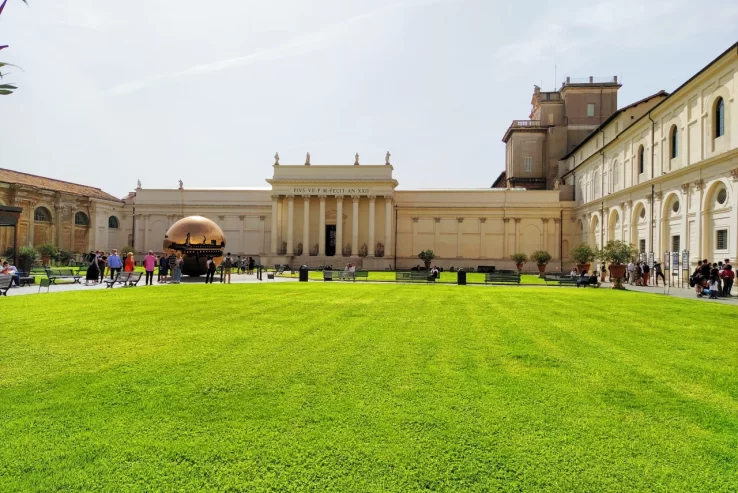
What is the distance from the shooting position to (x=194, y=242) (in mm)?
27078

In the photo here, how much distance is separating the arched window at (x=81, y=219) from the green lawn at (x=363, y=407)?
51.0 metres

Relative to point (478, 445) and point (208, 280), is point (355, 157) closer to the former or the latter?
point (208, 280)

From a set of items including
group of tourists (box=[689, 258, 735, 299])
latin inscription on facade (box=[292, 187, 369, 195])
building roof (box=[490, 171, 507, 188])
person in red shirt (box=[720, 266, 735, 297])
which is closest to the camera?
group of tourists (box=[689, 258, 735, 299])

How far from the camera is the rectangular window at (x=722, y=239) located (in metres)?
23.3

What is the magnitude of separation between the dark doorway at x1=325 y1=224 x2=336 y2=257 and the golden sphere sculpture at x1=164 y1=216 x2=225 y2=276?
26078mm

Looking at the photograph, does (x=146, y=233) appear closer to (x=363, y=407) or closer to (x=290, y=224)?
(x=290, y=224)

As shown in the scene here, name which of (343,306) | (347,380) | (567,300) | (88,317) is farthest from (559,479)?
(567,300)

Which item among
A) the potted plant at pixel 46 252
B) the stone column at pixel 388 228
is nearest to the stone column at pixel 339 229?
the stone column at pixel 388 228

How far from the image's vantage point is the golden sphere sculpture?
26.8 meters

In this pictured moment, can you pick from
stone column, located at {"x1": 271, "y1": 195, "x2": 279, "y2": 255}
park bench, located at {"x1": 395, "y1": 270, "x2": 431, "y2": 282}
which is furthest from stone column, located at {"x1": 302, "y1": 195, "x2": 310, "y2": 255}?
park bench, located at {"x1": 395, "y1": 270, "x2": 431, "y2": 282}

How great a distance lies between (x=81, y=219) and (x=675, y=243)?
6105 centimetres

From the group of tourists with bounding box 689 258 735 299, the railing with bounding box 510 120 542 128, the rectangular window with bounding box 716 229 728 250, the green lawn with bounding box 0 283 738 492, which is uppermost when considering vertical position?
the railing with bounding box 510 120 542 128

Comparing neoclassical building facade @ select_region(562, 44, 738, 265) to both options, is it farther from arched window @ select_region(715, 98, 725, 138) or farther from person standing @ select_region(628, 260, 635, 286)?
person standing @ select_region(628, 260, 635, 286)

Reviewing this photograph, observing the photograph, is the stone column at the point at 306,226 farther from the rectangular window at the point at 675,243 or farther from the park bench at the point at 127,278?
the rectangular window at the point at 675,243
